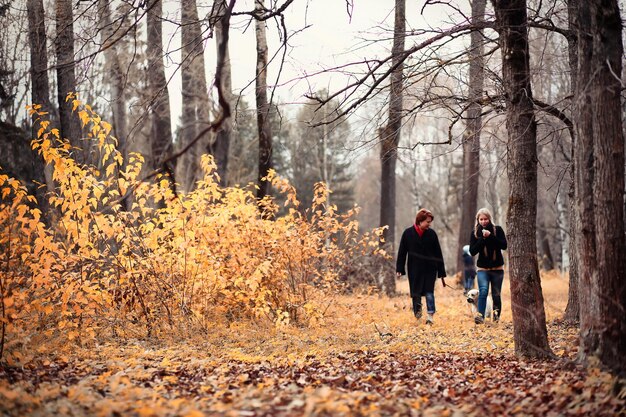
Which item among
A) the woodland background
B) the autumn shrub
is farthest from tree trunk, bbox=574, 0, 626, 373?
the autumn shrub

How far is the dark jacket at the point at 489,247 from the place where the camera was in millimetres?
10125

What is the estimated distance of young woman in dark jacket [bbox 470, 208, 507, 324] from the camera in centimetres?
1011

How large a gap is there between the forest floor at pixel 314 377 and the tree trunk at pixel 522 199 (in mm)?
381

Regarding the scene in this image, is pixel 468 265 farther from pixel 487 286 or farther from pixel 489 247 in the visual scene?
pixel 489 247

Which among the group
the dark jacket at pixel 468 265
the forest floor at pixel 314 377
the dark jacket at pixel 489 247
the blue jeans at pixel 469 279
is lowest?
the forest floor at pixel 314 377

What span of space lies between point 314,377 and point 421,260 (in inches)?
210

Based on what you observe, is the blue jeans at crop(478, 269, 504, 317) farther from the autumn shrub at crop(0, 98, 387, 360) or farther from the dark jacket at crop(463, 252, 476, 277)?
the dark jacket at crop(463, 252, 476, 277)

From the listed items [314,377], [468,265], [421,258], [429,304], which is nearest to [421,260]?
[421,258]

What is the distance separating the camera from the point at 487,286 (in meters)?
10.2

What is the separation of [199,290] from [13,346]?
2894mm

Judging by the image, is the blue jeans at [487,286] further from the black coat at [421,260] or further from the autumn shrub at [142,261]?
the autumn shrub at [142,261]

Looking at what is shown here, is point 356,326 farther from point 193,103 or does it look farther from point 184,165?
point 184,165

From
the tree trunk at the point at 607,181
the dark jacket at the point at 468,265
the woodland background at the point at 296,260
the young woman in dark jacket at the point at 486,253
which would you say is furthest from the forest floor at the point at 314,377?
the dark jacket at the point at 468,265

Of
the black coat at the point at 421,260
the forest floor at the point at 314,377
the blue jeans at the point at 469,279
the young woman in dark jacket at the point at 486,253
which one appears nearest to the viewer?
the forest floor at the point at 314,377
